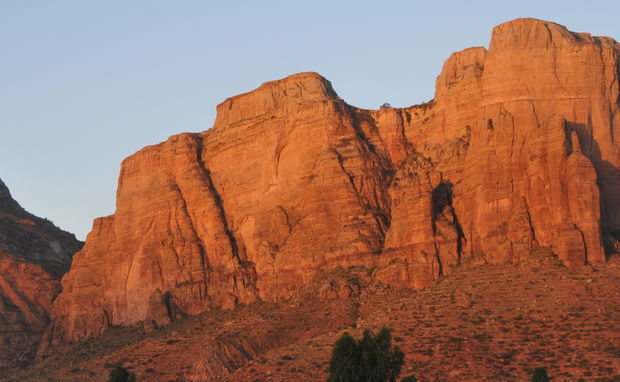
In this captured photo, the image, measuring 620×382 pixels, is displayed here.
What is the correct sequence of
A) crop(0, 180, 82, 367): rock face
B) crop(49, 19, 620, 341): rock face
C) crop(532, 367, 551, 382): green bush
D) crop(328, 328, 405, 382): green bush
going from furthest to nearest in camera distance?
crop(0, 180, 82, 367): rock face, crop(49, 19, 620, 341): rock face, crop(532, 367, 551, 382): green bush, crop(328, 328, 405, 382): green bush

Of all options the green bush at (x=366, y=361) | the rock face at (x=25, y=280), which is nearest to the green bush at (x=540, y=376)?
the green bush at (x=366, y=361)

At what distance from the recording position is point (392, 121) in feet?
342

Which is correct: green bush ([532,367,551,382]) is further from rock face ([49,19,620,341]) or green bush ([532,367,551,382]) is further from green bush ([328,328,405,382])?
rock face ([49,19,620,341])

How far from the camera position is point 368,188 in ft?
327

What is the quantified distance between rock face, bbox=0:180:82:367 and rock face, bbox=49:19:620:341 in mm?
2874

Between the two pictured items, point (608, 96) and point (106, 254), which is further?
point (106, 254)

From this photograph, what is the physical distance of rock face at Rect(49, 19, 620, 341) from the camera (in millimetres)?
88438

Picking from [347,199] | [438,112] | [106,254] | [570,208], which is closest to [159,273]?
[106,254]

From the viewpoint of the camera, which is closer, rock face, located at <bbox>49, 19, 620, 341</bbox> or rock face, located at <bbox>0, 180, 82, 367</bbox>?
rock face, located at <bbox>49, 19, 620, 341</bbox>

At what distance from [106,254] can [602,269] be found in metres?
48.4

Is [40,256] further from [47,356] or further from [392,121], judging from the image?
[392,121]

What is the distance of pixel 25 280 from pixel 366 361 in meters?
65.4

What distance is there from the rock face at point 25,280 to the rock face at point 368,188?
2.87 metres

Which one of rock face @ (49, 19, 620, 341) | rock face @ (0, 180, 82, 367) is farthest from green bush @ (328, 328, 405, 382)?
rock face @ (0, 180, 82, 367)
